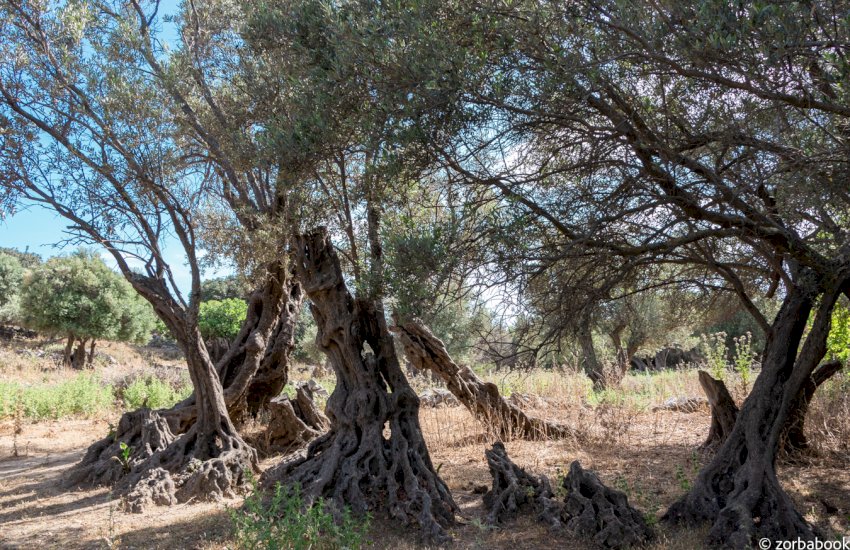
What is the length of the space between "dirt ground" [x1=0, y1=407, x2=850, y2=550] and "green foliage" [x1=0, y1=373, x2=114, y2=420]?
2.58 ft

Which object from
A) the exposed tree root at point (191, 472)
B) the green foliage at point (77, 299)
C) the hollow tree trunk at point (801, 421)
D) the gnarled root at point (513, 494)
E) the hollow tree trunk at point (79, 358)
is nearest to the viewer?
the gnarled root at point (513, 494)

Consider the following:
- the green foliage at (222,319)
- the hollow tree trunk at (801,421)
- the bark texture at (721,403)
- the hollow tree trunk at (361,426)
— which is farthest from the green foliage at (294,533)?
the green foliage at (222,319)

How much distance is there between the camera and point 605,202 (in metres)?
5.49

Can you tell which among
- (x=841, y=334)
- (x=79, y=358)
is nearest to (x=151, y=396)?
(x=841, y=334)

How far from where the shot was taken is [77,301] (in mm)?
27438

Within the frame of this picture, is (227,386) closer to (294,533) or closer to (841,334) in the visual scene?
(294,533)

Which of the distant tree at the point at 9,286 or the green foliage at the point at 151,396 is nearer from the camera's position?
the green foliage at the point at 151,396

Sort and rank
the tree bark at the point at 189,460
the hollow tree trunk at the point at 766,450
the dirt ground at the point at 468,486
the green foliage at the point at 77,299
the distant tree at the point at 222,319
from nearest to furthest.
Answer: the hollow tree trunk at the point at 766,450 → the dirt ground at the point at 468,486 → the tree bark at the point at 189,460 → the distant tree at the point at 222,319 → the green foliage at the point at 77,299

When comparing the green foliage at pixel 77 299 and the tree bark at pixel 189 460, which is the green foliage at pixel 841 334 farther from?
the green foliage at pixel 77 299

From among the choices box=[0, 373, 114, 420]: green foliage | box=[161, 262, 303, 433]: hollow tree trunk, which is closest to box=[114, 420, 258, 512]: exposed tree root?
box=[161, 262, 303, 433]: hollow tree trunk

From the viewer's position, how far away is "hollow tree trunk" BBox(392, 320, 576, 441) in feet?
31.8

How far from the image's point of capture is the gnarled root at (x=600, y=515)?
17.0ft

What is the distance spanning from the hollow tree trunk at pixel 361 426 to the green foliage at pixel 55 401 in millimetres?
8664

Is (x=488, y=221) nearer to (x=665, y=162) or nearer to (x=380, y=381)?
(x=665, y=162)
